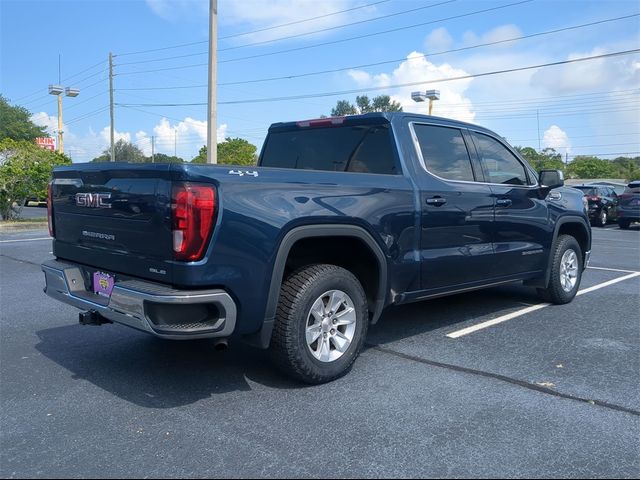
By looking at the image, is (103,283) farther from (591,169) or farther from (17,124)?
(591,169)

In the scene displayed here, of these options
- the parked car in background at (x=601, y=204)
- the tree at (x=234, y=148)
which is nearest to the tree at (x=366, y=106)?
the tree at (x=234, y=148)

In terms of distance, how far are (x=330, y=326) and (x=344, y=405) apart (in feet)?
2.00

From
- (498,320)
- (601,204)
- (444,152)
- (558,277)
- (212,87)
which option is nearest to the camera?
(444,152)

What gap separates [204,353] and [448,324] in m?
2.47

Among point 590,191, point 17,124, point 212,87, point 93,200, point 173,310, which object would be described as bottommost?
point 173,310

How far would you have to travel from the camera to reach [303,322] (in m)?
3.84

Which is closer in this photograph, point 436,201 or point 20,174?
point 436,201

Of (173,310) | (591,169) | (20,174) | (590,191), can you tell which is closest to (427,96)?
(590,191)

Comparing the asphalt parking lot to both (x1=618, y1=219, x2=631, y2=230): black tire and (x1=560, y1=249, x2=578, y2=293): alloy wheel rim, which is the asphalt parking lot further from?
(x1=618, y1=219, x2=631, y2=230): black tire

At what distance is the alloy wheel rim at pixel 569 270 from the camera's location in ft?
21.6

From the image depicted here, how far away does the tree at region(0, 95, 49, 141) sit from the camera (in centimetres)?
6569

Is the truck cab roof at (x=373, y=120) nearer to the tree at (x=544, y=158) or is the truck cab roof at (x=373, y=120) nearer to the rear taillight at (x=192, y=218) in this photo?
the rear taillight at (x=192, y=218)

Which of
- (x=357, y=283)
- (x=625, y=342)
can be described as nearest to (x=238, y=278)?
(x=357, y=283)

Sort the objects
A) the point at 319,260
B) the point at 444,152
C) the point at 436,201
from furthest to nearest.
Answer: the point at 444,152
the point at 436,201
the point at 319,260
